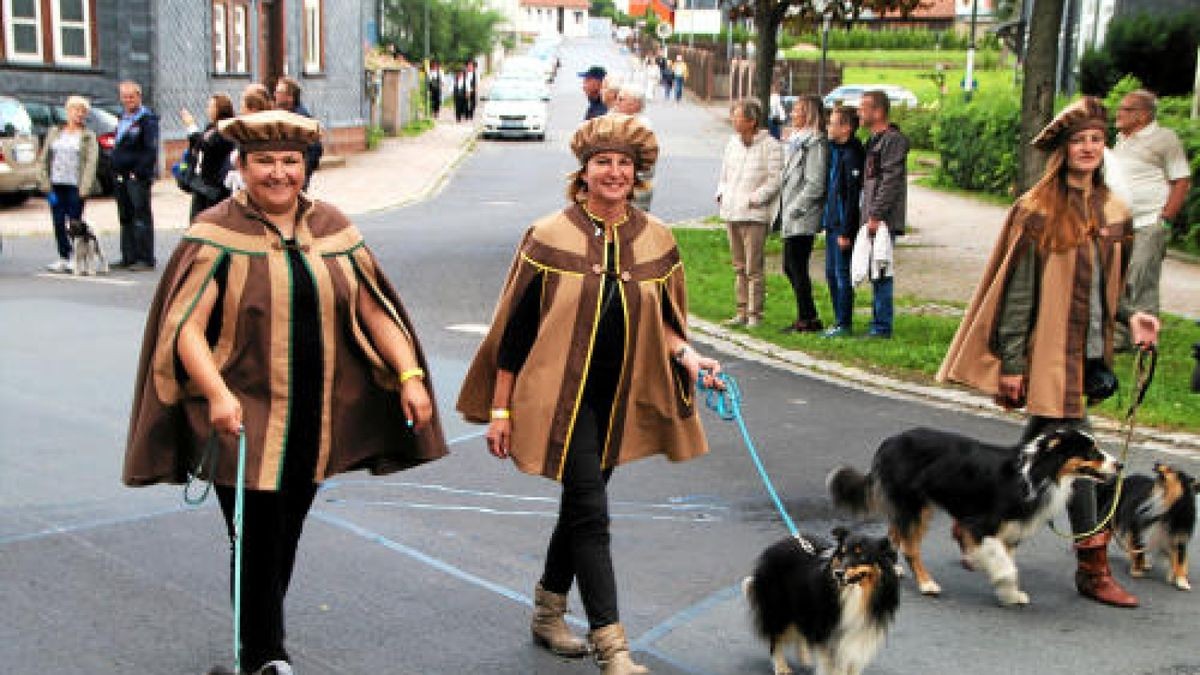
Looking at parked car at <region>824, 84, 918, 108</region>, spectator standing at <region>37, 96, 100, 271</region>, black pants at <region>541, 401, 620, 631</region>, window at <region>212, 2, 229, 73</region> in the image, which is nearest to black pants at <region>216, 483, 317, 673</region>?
black pants at <region>541, 401, 620, 631</region>

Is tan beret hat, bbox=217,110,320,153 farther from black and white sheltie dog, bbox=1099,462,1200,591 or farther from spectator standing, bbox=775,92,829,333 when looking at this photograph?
spectator standing, bbox=775,92,829,333

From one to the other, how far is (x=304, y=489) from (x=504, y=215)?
18.9 metres

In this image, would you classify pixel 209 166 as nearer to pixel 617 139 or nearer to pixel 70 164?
pixel 70 164

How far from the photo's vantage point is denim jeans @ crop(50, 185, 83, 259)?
14898 millimetres

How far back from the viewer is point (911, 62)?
7938 cm

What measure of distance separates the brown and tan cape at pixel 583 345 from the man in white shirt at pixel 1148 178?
23.0 ft

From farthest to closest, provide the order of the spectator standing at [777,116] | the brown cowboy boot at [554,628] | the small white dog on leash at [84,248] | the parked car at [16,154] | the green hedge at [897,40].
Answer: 1. the green hedge at [897,40]
2. the spectator standing at [777,116]
3. the parked car at [16,154]
4. the small white dog on leash at [84,248]
5. the brown cowboy boot at [554,628]

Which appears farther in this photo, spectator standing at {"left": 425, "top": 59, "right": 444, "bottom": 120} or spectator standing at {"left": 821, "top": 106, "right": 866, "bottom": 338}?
spectator standing at {"left": 425, "top": 59, "right": 444, "bottom": 120}

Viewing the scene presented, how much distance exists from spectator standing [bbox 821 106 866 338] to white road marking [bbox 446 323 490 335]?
9.65 feet

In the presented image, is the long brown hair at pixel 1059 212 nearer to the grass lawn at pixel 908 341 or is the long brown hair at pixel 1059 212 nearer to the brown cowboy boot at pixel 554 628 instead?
the brown cowboy boot at pixel 554 628

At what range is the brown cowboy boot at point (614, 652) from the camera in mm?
4660

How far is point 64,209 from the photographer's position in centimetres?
1502

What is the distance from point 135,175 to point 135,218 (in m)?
0.48

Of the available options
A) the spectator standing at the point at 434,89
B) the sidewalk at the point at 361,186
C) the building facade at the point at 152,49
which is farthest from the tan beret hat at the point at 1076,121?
the spectator standing at the point at 434,89
